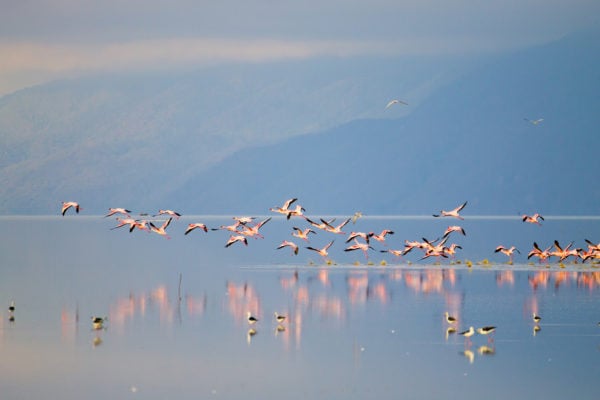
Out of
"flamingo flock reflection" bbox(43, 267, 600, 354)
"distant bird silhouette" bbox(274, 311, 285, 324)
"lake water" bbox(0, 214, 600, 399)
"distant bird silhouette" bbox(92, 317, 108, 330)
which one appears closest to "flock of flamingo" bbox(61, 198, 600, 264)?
"lake water" bbox(0, 214, 600, 399)

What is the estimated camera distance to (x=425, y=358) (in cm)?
3253

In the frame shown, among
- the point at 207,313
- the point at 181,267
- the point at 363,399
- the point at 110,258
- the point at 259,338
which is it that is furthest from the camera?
the point at 110,258

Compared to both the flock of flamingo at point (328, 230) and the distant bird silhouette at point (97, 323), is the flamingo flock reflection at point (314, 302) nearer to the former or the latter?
the distant bird silhouette at point (97, 323)

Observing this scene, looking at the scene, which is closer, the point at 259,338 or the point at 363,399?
the point at 363,399

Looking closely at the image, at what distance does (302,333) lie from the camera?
1459 inches

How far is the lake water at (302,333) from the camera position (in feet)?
95.2

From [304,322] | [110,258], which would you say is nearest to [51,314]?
[304,322]

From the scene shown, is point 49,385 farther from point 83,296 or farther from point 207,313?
point 83,296

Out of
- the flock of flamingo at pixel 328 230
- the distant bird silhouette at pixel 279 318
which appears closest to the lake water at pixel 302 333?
the distant bird silhouette at pixel 279 318

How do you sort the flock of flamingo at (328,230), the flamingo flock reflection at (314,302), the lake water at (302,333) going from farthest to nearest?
the flock of flamingo at (328,230) → the flamingo flock reflection at (314,302) → the lake water at (302,333)

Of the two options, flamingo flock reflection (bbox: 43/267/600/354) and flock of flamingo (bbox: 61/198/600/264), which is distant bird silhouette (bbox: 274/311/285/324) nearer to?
flamingo flock reflection (bbox: 43/267/600/354)

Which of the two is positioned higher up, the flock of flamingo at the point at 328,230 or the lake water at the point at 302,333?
the flock of flamingo at the point at 328,230

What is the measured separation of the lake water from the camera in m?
29.0

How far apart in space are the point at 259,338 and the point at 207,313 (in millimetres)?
6535
